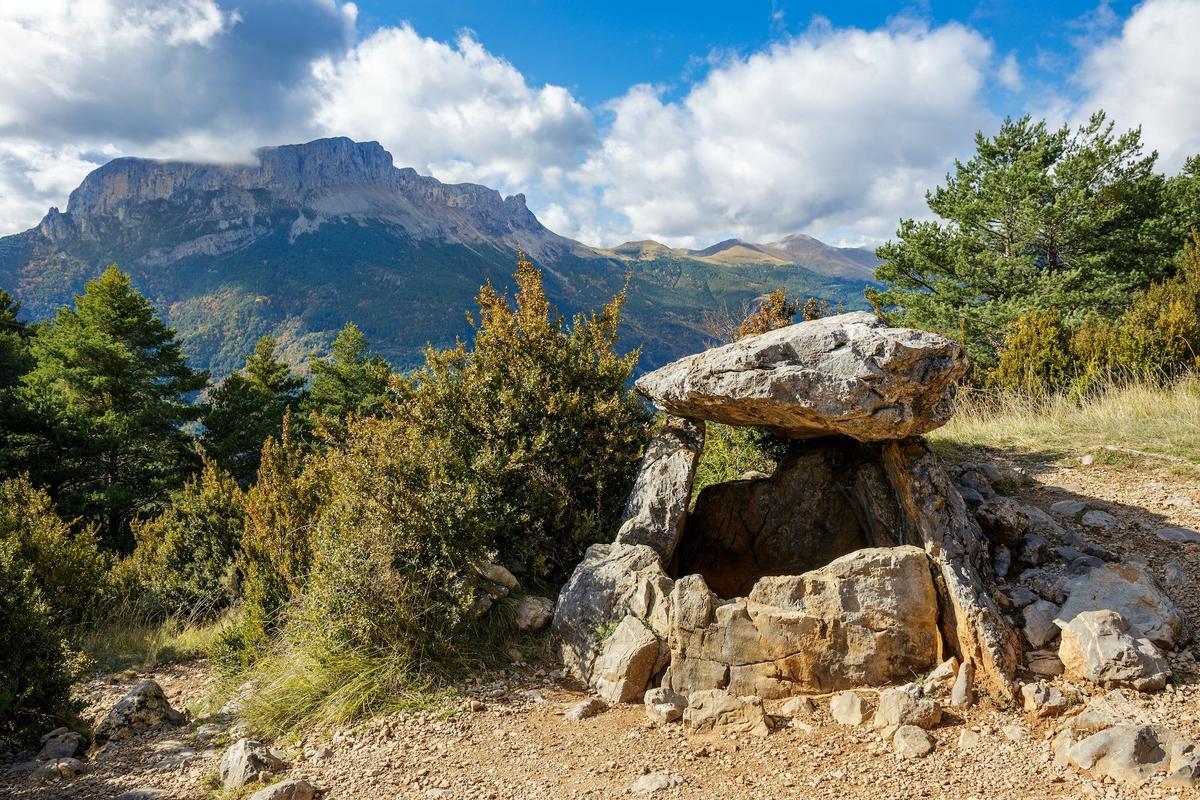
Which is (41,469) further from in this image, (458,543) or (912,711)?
(912,711)

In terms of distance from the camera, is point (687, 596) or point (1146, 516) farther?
point (1146, 516)

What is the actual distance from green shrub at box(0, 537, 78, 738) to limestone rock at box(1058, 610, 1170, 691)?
27.5 ft

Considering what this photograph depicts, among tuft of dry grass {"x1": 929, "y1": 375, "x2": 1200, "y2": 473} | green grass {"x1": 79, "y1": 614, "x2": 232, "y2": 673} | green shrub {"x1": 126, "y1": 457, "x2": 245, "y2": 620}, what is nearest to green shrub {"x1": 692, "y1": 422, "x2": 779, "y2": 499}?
tuft of dry grass {"x1": 929, "y1": 375, "x2": 1200, "y2": 473}

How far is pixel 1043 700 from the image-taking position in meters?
4.51

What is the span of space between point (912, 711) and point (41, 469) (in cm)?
2489

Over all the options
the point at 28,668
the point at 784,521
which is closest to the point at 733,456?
the point at 784,521

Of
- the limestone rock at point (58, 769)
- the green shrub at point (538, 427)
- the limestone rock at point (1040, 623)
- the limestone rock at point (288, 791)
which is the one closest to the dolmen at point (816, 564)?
the limestone rock at point (1040, 623)

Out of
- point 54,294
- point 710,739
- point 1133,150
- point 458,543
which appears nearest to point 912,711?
point 710,739

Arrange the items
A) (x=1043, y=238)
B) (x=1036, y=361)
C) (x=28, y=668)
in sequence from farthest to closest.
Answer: (x=1043, y=238), (x=1036, y=361), (x=28, y=668)

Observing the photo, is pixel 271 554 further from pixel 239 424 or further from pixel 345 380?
pixel 345 380

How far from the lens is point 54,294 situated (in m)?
193

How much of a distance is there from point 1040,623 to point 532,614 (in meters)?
4.43

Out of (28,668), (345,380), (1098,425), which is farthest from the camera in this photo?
(345,380)

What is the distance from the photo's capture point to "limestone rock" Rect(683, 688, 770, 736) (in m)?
4.72
